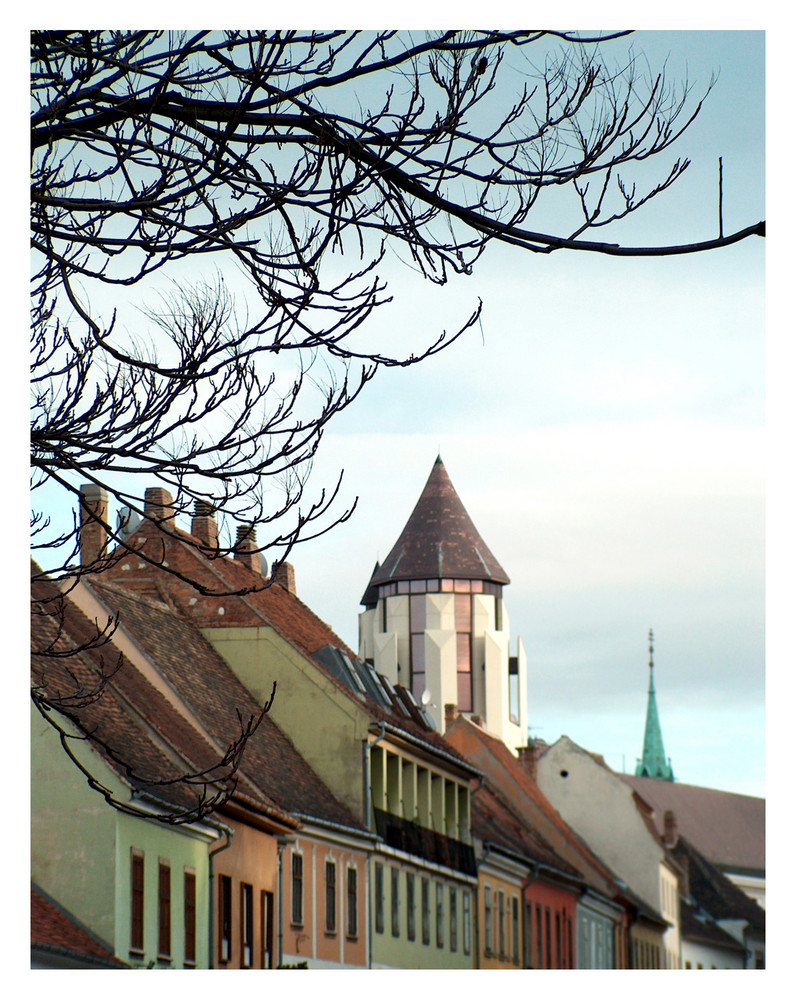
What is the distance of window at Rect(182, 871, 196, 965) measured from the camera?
20391mm

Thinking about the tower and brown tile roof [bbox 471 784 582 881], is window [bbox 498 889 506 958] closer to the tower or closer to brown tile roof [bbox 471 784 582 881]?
brown tile roof [bbox 471 784 582 881]

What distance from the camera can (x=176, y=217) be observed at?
6.61m

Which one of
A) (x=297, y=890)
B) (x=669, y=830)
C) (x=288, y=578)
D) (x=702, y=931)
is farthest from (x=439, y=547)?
(x=297, y=890)

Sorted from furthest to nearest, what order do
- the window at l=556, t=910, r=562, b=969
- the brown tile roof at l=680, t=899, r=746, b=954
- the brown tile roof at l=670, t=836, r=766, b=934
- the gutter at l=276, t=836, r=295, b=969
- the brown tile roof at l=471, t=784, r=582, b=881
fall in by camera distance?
the brown tile roof at l=670, t=836, r=766, b=934 → the brown tile roof at l=680, t=899, r=746, b=954 → the window at l=556, t=910, r=562, b=969 → the brown tile roof at l=471, t=784, r=582, b=881 → the gutter at l=276, t=836, r=295, b=969

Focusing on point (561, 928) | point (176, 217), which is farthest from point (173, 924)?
point (561, 928)

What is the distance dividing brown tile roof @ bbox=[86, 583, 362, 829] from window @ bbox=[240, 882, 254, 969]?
2280 millimetres

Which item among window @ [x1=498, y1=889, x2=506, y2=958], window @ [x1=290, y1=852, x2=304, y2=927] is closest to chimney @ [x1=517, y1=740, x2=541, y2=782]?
window @ [x1=498, y1=889, x2=506, y2=958]

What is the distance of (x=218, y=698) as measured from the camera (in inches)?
1067

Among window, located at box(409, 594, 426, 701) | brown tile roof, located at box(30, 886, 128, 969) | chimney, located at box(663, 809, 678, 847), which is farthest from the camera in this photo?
window, located at box(409, 594, 426, 701)

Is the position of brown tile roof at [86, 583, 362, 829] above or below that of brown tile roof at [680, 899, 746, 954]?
above

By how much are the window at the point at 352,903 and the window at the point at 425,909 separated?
3.57 m

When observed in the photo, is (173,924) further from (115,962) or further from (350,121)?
(350,121)

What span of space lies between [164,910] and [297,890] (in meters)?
5.79
